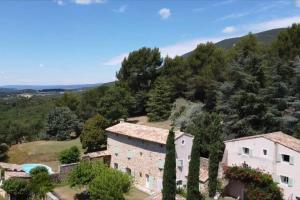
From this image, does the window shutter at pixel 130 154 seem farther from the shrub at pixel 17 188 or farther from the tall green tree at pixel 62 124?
the tall green tree at pixel 62 124

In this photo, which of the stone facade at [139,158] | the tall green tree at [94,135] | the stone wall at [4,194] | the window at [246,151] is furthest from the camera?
the tall green tree at [94,135]

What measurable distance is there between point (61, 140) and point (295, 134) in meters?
41.5

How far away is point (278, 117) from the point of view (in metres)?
37.5

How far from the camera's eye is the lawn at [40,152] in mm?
52522

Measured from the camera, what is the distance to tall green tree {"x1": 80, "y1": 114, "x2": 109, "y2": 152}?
4925cm

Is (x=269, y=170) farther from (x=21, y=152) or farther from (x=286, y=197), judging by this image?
(x=21, y=152)

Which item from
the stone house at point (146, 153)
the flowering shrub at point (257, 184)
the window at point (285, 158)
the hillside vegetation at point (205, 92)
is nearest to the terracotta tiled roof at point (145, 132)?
the stone house at point (146, 153)

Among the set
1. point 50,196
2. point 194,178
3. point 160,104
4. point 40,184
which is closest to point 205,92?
point 160,104

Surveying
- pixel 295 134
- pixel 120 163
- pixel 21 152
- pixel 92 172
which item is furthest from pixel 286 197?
pixel 21 152

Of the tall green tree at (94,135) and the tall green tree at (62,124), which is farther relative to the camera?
the tall green tree at (62,124)

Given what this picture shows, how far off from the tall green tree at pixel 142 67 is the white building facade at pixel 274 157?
1570 inches

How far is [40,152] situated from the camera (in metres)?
55.5

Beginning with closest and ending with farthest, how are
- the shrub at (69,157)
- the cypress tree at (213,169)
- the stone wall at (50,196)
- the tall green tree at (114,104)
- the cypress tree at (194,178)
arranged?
the cypress tree at (194,178), the cypress tree at (213,169), the stone wall at (50,196), the shrub at (69,157), the tall green tree at (114,104)

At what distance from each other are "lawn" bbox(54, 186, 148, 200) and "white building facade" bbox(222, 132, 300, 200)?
893 centimetres
